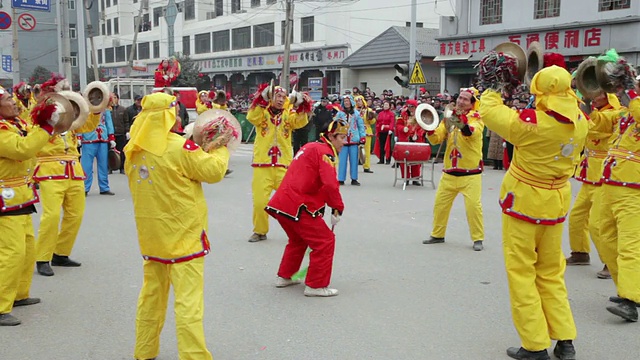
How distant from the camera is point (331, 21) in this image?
3638cm

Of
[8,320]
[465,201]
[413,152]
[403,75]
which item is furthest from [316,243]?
[403,75]

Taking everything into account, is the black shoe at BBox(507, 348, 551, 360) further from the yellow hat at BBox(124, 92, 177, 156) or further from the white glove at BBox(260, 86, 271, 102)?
the white glove at BBox(260, 86, 271, 102)

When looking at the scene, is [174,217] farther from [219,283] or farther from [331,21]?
[331,21]

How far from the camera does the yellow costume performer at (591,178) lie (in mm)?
6027

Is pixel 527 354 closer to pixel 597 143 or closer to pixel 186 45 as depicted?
pixel 597 143

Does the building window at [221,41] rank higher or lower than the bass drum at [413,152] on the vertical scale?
higher

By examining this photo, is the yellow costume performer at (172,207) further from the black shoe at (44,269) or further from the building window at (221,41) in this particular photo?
the building window at (221,41)

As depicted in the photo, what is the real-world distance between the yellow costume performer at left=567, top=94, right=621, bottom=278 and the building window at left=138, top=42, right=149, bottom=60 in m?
53.4

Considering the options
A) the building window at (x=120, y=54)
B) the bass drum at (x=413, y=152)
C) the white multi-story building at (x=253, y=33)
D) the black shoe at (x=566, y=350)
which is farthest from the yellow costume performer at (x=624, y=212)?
the building window at (x=120, y=54)

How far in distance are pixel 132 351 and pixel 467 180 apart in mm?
4828

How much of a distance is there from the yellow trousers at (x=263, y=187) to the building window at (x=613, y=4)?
16.7 metres

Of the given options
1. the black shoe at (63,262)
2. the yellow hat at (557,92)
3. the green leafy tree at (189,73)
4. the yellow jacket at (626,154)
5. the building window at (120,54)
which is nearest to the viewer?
the yellow hat at (557,92)

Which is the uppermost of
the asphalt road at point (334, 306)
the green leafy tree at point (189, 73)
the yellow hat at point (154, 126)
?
the green leafy tree at point (189, 73)

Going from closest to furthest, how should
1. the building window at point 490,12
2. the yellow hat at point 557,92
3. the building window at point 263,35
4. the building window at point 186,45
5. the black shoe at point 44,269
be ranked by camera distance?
1. the yellow hat at point 557,92
2. the black shoe at point 44,269
3. the building window at point 490,12
4. the building window at point 263,35
5. the building window at point 186,45
